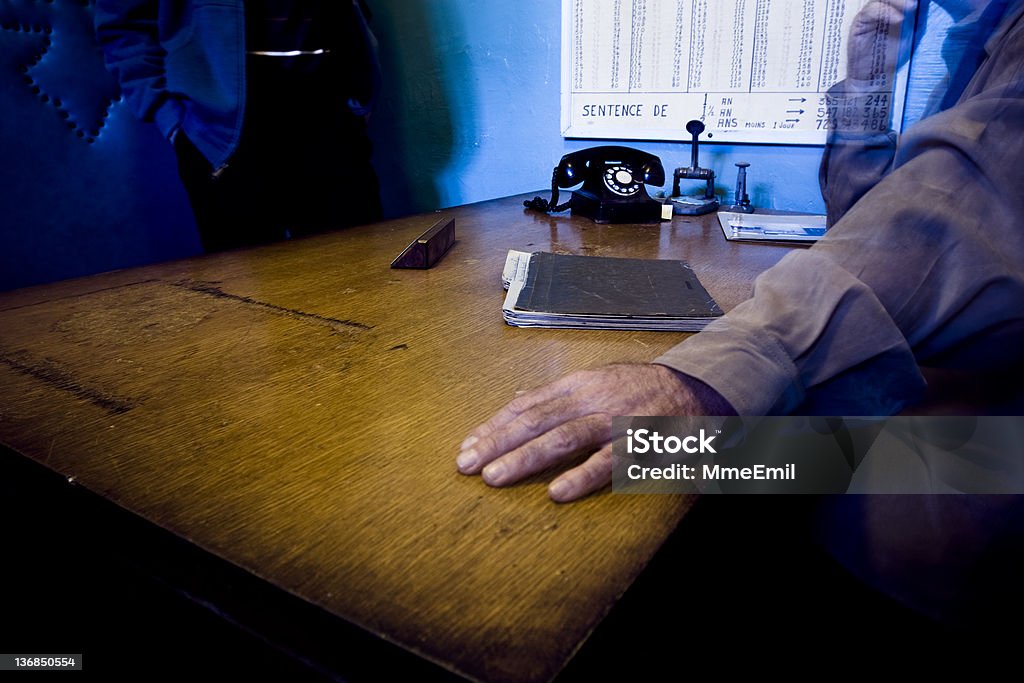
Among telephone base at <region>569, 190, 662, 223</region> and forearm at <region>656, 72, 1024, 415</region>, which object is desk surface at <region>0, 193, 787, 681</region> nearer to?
forearm at <region>656, 72, 1024, 415</region>

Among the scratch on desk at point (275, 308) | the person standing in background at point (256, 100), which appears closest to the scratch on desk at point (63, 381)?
the scratch on desk at point (275, 308)

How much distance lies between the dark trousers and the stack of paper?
3.16 feet

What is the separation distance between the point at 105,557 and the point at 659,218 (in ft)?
3.99

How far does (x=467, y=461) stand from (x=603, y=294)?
1.42ft

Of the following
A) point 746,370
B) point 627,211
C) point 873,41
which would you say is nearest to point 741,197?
point 627,211

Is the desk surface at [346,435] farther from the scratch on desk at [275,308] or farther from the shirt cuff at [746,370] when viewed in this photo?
the shirt cuff at [746,370]

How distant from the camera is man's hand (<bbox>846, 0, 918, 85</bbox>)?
1.33 meters

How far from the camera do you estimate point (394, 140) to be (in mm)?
2221

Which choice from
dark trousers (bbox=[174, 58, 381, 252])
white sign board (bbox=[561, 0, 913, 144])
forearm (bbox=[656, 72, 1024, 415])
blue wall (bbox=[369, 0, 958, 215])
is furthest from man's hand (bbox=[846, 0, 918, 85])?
dark trousers (bbox=[174, 58, 381, 252])

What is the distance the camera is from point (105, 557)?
56 centimetres

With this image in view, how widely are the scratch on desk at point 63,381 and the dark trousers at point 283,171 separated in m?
0.93

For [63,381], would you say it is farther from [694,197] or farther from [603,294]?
[694,197]

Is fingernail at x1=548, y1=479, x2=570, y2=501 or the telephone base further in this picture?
the telephone base

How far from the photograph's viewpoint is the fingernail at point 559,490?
1.33 ft
